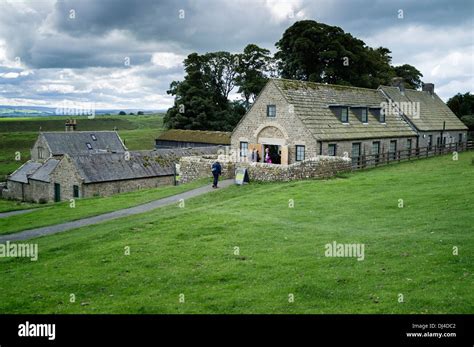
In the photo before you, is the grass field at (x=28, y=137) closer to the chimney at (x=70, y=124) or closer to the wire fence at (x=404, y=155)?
the chimney at (x=70, y=124)

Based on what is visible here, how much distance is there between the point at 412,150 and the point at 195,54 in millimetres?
51345

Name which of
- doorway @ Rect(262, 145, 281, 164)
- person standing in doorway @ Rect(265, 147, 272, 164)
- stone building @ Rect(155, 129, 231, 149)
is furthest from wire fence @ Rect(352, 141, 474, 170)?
stone building @ Rect(155, 129, 231, 149)

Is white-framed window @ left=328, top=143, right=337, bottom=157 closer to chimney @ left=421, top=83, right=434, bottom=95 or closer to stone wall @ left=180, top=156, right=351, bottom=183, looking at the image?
stone wall @ left=180, top=156, right=351, bottom=183

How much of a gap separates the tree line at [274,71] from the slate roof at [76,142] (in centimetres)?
1510

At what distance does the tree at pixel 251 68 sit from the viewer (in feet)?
266

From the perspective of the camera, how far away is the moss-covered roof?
71975 mm

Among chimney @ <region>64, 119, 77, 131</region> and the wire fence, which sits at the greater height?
chimney @ <region>64, 119, 77, 131</region>

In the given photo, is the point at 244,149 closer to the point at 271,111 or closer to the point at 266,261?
the point at 271,111

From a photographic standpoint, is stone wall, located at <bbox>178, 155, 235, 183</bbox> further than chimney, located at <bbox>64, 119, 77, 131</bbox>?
No

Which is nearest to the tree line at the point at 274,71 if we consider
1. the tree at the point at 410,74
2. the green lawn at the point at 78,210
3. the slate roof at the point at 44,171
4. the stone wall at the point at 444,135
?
the tree at the point at 410,74

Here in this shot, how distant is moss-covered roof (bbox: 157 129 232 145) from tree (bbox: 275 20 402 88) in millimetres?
14032

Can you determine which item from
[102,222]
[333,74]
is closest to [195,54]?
[333,74]

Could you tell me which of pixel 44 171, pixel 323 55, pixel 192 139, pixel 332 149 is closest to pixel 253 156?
pixel 332 149

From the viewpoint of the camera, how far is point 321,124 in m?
36.8
